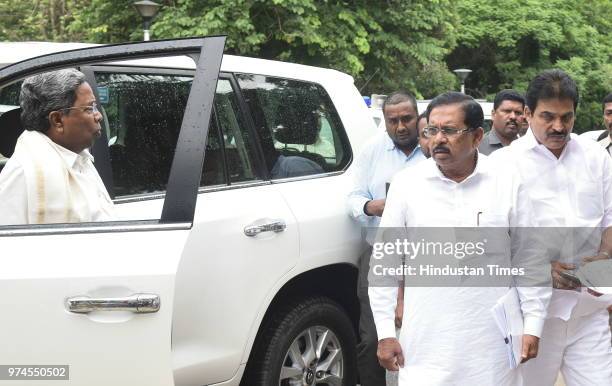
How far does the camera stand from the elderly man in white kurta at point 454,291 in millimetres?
2773

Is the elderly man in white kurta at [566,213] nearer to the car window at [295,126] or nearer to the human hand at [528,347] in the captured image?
the human hand at [528,347]

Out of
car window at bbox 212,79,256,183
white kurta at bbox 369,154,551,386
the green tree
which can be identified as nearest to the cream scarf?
car window at bbox 212,79,256,183

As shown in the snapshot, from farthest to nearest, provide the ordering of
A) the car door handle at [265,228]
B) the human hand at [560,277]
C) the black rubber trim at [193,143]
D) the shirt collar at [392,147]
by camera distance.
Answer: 1. the shirt collar at [392,147]
2. the car door handle at [265,228]
3. the human hand at [560,277]
4. the black rubber trim at [193,143]

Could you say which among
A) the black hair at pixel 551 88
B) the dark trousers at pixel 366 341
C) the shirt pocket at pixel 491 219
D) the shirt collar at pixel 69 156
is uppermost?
the black hair at pixel 551 88

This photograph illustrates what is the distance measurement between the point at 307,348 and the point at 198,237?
104 centimetres

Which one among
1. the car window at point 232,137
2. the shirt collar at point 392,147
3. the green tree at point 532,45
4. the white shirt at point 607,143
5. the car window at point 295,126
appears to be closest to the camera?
the car window at point 232,137

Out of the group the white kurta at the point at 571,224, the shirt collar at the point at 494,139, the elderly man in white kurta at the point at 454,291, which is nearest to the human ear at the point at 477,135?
the elderly man in white kurta at the point at 454,291

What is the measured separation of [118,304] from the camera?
93.3 inches

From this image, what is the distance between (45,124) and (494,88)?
2880cm

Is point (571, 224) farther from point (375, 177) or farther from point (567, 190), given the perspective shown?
point (375, 177)

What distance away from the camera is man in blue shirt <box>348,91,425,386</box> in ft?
12.9

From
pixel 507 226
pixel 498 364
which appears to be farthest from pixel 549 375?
pixel 507 226

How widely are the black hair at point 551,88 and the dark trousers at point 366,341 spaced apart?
117 cm

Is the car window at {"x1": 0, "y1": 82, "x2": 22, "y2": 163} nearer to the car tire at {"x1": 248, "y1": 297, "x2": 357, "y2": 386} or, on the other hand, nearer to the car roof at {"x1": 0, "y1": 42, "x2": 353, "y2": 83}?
the car roof at {"x1": 0, "y1": 42, "x2": 353, "y2": 83}
